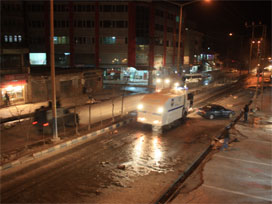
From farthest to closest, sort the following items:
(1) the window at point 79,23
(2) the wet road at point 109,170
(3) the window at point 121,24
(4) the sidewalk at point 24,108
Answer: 1. (1) the window at point 79,23
2. (3) the window at point 121,24
3. (4) the sidewalk at point 24,108
4. (2) the wet road at point 109,170

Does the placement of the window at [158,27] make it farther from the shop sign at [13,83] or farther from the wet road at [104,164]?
the wet road at [104,164]

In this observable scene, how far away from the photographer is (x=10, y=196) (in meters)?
9.09

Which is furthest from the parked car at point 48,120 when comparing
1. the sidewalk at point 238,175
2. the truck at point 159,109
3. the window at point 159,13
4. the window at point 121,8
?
the window at point 159,13

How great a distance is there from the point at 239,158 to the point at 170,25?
55.9 m

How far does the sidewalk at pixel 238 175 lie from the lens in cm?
938

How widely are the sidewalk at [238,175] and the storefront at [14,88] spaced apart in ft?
69.1

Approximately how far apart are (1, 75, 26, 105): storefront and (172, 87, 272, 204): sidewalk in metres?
21.1

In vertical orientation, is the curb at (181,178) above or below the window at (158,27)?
below

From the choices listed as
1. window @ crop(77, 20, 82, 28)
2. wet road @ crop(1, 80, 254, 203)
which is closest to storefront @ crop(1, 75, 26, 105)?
wet road @ crop(1, 80, 254, 203)

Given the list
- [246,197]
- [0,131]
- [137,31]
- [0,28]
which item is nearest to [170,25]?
[137,31]

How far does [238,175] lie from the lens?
1132cm

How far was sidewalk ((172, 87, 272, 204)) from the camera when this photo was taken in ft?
30.8

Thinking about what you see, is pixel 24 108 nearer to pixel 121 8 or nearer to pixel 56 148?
pixel 56 148

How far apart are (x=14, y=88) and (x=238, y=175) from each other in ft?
76.5
